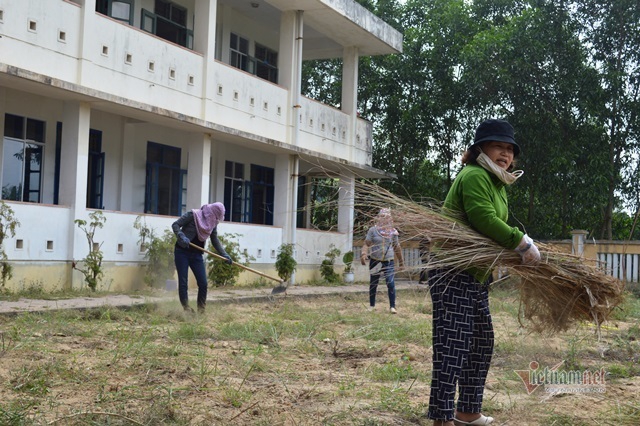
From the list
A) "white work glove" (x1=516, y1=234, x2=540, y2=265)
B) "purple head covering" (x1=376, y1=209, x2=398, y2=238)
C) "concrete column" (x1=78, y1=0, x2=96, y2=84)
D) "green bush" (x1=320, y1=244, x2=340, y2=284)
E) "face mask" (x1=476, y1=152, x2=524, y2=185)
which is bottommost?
"green bush" (x1=320, y1=244, x2=340, y2=284)

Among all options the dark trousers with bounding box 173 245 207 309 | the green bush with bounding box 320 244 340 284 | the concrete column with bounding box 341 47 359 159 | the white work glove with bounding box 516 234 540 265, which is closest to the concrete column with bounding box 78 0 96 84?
the dark trousers with bounding box 173 245 207 309

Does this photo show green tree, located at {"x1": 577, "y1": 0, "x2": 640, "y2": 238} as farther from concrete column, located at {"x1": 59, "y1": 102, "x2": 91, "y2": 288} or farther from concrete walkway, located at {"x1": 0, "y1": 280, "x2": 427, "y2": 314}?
concrete column, located at {"x1": 59, "y1": 102, "x2": 91, "y2": 288}

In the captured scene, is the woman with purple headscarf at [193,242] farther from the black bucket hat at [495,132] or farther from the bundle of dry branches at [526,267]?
the black bucket hat at [495,132]

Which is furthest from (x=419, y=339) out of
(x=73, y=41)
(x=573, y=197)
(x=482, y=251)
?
(x=573, y=197)

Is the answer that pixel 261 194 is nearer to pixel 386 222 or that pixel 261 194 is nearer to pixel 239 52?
pixel 239 52

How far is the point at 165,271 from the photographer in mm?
15148

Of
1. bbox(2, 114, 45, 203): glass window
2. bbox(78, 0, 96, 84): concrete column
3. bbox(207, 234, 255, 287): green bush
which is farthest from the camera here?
bbox(207, 234, 255, 287): green bush

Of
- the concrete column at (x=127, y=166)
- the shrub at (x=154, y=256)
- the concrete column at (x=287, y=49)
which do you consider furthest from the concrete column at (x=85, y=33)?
the concrete column at (x=287, y=49)

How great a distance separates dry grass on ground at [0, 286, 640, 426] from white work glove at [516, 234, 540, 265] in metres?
0.64

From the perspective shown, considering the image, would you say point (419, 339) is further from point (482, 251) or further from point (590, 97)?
point (590, 97)

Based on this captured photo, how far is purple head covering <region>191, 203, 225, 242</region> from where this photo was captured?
10434 millimetres

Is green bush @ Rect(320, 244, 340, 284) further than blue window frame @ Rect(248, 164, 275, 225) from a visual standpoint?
No

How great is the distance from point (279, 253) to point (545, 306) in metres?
14.1

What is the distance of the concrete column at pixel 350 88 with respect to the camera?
71.8 ft
